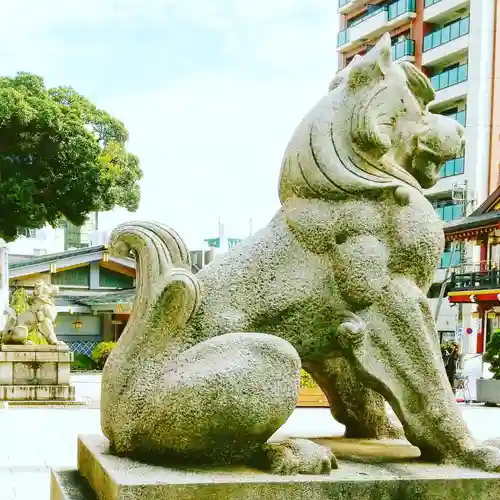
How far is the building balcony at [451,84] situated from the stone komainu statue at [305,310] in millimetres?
27556

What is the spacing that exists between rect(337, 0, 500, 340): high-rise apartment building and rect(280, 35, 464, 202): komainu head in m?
26.2

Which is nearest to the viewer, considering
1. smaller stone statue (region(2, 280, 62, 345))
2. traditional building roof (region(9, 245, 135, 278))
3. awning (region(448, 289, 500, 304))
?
smaller stone statue (region(2, 280, 62, 345))

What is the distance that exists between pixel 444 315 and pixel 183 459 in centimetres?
2881

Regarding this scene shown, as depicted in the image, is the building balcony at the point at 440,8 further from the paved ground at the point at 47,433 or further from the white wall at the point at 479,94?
the paved ground at the point at 47,433

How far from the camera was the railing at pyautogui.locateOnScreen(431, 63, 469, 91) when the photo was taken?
100ft

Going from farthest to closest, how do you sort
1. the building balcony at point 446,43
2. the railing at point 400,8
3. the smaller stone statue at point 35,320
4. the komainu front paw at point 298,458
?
the railing at point 400,8 → the building balcony at point 446,43 → the smaller stone statue at point 35,320 → the komainu front paw at point 298,458

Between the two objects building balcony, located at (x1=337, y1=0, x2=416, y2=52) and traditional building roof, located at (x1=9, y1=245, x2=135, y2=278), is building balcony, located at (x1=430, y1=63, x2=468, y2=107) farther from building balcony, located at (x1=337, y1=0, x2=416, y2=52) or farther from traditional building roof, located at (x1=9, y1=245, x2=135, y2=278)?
traditional building roof, located at (x1=9, y1=245, x2=135, y2=278)

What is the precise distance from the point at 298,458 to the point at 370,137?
4.27 ft

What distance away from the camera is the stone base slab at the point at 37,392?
13.4 metres

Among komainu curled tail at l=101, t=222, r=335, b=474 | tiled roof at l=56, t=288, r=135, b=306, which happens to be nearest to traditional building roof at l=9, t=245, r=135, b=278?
tiled roof at l=56, t=288, r=135, b=306

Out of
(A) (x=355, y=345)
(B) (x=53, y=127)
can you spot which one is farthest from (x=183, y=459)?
(B) (x=53, y=127)

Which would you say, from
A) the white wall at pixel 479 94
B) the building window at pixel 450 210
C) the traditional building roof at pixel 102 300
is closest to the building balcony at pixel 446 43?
the white wall at pixel 479 94

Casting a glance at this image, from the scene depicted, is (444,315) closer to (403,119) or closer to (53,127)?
Answer: (53,127)

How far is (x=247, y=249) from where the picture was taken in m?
3.62
